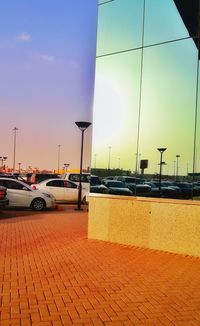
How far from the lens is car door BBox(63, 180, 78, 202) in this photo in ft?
81.0

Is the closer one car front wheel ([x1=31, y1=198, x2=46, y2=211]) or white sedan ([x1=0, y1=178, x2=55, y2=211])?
white sedan ([x1=0, y1=178, x2=55, y2=211])

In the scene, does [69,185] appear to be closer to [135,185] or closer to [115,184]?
[115,184]

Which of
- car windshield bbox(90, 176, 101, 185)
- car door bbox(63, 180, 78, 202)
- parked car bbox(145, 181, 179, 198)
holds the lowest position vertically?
car door bbox(63, 180, 78, 202)

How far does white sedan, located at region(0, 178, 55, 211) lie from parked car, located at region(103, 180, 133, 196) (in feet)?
31.9

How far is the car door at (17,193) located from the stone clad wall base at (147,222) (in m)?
9.41

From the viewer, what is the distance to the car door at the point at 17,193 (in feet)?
66.0

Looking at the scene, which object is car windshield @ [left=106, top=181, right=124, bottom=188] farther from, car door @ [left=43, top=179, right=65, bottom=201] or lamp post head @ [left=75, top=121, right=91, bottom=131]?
car door @ [left=43, top=179, right=65, bottom=201]

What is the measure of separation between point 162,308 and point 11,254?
4.37 m

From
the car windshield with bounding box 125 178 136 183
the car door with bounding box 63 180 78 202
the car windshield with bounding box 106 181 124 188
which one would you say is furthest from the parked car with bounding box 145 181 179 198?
the car door with bounding box 63 180 78 202

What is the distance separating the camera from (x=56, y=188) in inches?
964

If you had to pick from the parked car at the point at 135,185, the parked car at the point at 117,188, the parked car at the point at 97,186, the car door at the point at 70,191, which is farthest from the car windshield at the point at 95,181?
the car door at the point at 70,191

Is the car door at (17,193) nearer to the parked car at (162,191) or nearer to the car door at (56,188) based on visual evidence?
the car door at (56,188)

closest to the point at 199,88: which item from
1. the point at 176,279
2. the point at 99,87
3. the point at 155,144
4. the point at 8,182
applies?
the point at 155,144

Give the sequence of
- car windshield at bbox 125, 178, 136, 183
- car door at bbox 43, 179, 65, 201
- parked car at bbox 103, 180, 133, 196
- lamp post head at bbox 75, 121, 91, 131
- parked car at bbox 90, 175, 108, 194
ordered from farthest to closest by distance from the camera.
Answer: car door at bbox 43, 179, 65, 201 < lamp post head at bbox 75, 121, 91, 131 < parked car at bbox 90, 175, 108, 194 < parked car at bbox 103, 180, 133, 196 < car windshield at bbox 125, 178, 136, 183
